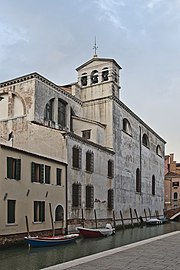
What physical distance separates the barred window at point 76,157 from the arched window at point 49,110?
14.5 feet

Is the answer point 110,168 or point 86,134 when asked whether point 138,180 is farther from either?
point 86,134

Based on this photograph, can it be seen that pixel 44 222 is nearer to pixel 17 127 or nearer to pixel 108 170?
pixel 17 127

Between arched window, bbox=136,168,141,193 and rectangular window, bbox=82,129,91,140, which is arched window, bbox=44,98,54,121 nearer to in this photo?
rectangular window, bbox=82,129,91,140

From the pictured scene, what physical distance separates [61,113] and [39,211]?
12.6m

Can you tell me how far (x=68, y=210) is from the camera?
79.3ft

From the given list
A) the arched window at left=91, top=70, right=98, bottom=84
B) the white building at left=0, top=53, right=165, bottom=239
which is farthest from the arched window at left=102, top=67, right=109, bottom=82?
the arched window at left=91, top=70, right=98, bottom=84

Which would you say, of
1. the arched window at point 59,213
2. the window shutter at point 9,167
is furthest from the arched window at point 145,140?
the window shutter at point 9,167

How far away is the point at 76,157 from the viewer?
26.1 meters

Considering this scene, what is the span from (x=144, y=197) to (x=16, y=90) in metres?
19.6

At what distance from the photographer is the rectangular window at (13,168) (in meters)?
18.5

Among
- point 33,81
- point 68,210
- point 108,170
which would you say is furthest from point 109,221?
point 33,81

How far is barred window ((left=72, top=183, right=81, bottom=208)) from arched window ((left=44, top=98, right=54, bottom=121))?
6225 mm

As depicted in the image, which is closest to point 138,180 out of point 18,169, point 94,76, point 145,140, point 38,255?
point 145,140

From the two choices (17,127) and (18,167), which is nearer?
(18,167)
